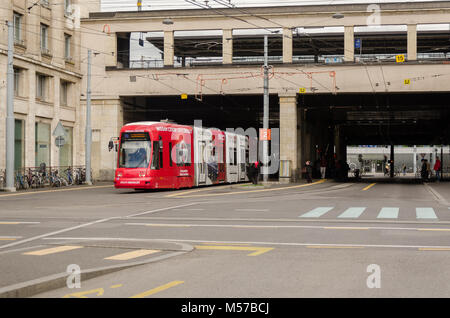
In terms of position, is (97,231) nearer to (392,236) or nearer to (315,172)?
(392,236)

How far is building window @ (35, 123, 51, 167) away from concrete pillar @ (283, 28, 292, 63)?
1595 centimetres

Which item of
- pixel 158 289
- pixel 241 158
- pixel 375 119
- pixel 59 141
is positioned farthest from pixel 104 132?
pixel 158 289

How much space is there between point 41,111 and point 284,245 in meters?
31.2

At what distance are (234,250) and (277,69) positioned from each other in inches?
1315

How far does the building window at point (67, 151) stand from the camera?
4322cm

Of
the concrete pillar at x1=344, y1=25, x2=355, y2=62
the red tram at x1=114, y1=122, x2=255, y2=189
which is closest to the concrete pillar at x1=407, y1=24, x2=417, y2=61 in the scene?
the concrete pillar at x1=344, y1=25, x2=355, y2=62

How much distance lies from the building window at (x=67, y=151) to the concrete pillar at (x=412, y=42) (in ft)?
75.1

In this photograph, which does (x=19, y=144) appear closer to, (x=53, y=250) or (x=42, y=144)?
(x=42, y=144)

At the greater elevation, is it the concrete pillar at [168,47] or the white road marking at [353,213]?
the concrete pillar at [168,47]

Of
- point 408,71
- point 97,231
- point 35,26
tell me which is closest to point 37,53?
point 35,26

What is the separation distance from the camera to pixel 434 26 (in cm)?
4316

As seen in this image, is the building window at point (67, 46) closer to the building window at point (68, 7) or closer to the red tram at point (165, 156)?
the building window at point (68, 7)

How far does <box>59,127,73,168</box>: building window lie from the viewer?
43219 mm

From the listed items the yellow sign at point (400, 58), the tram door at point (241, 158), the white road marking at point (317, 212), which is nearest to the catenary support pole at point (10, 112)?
the tram door at point (241, 158)
